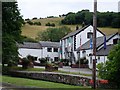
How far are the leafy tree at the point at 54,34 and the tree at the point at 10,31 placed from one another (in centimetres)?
5318

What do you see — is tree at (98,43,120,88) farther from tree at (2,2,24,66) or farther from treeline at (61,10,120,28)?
treeline at (61,10,120,28)

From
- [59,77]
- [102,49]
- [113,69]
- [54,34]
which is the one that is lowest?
[59,77]

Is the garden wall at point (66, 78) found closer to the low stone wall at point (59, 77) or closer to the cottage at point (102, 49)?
the low stone wall at point (59, 77)

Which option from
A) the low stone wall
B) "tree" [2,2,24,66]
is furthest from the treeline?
the low stone wall

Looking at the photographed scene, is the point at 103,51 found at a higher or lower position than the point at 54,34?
lower

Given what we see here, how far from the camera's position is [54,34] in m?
98.6

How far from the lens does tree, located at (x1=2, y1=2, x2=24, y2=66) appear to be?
38125 mm

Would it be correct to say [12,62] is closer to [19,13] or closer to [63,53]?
[19,13]

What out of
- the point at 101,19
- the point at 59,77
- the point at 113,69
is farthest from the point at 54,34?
the point at 113,69

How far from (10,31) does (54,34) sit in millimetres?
57448

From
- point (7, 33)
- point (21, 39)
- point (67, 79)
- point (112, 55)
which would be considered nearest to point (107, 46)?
A: point (21, 39)

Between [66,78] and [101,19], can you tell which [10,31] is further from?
[101,19]

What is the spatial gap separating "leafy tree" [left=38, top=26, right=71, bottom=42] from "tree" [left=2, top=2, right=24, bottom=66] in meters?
53.2

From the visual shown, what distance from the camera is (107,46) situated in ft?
171
